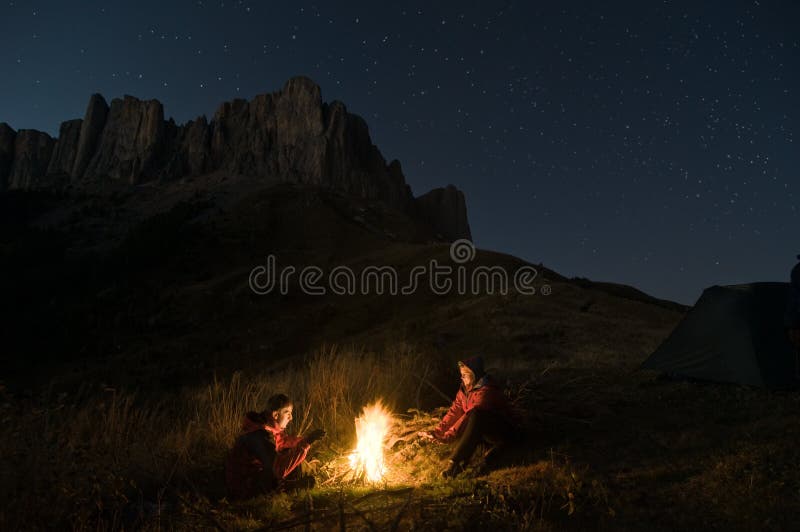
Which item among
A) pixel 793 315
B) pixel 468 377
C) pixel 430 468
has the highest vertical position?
pixel 793 315

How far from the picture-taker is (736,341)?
927 cm

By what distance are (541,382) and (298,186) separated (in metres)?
65.0

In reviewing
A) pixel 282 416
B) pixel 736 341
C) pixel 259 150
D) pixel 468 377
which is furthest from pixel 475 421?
pixel 259 150

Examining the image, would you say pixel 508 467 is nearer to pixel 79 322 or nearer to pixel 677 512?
pixel 677 512

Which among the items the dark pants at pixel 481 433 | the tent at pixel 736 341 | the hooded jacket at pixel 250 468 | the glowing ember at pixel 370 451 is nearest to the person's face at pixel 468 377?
the dark pants at pixel 481 433

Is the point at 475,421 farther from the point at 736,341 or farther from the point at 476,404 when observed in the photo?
the point at 736,341

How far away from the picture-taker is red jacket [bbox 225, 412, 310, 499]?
5.03m

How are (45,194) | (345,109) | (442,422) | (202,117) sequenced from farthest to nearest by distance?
(202,117) → (345,109) → (45,194) → (442,422)

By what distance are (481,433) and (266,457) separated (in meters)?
2.42

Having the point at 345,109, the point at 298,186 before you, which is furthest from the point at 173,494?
the point at 345,109

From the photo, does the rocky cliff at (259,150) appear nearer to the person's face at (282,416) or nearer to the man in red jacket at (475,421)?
the man in red jacket at (475,421)

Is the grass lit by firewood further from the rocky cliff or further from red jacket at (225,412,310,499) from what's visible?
the rocky cliff

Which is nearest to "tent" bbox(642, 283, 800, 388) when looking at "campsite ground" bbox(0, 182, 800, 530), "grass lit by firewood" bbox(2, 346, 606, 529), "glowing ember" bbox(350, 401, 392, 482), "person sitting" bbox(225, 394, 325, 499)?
"campsite ground" bbox(0, 182, 800, 530)

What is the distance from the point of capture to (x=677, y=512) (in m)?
4.24
